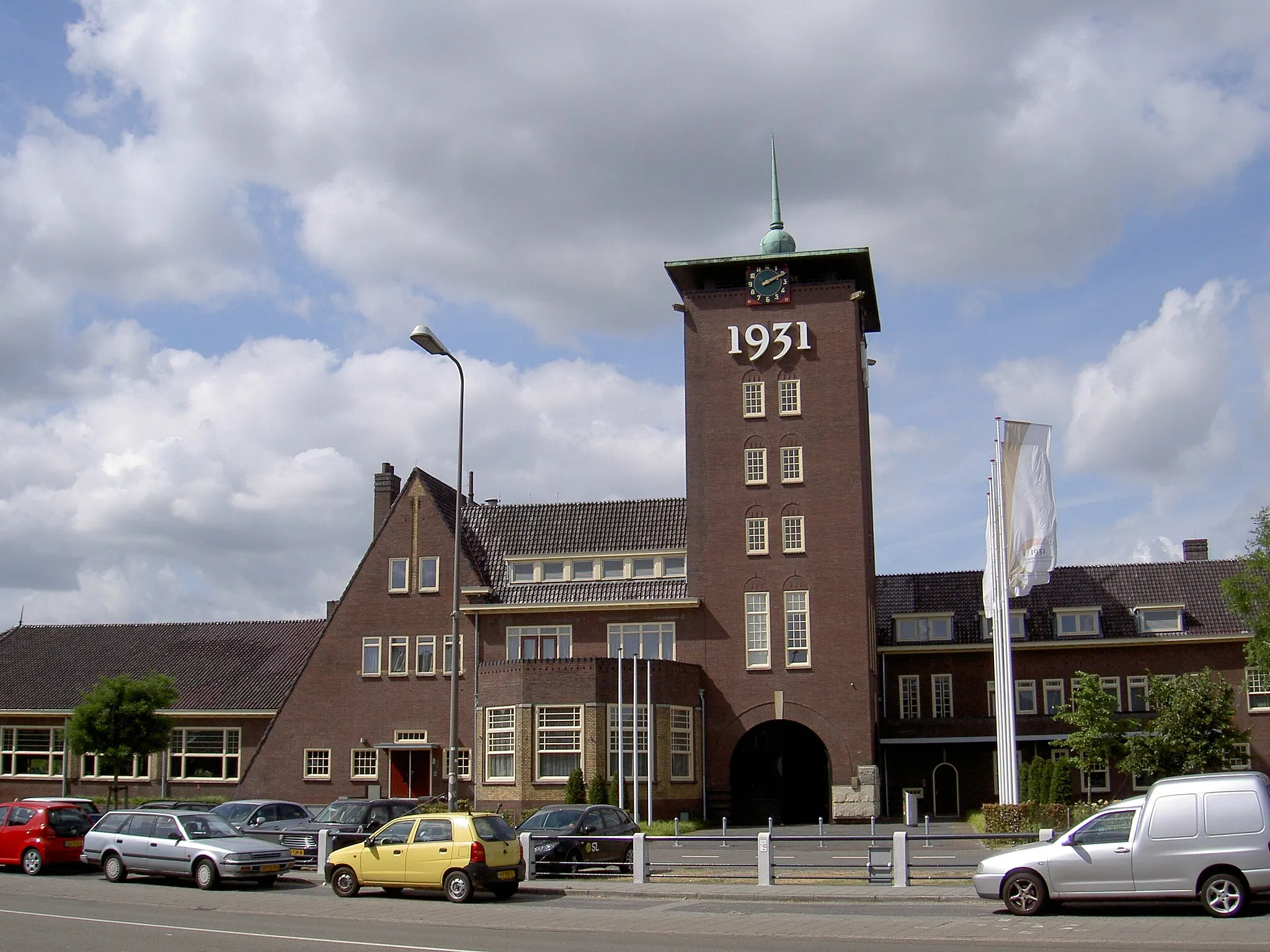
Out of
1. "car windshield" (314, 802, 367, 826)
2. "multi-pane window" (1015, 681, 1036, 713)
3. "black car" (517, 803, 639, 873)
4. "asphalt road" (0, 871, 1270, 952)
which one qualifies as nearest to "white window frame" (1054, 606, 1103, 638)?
"multi-pane window" (1015, 681, 1036, 713)

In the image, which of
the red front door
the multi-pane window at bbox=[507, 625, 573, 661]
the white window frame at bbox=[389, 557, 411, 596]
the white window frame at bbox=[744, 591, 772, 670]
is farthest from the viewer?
the white window frame at bbox=[389, 557, 411, 596]

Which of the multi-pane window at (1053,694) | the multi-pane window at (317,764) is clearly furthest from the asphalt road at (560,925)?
the multi-pane window at (1053,694)

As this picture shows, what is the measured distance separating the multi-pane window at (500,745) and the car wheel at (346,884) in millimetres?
20469

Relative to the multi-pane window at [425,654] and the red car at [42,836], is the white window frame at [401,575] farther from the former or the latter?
the red car at [42,836]

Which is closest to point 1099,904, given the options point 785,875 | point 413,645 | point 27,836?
point 785,875

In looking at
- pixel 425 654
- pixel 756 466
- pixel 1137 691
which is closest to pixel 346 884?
pixel 425 654

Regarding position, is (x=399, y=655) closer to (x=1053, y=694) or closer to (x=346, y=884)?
(x=1053, y=694)

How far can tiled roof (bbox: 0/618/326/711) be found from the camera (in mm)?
55969

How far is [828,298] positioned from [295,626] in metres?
28.6

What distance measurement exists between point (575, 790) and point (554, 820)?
580 inches

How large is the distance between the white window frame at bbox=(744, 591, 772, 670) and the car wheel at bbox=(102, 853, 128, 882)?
25801 mm

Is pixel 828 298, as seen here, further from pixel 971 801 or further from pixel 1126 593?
pixel 971 801

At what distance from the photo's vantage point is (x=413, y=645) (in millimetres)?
51094

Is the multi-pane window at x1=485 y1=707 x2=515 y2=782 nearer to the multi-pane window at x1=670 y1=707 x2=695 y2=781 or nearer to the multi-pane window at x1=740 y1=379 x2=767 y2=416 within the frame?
the multi-pane window at x1=670 y1=707 x2=695 y2=781
